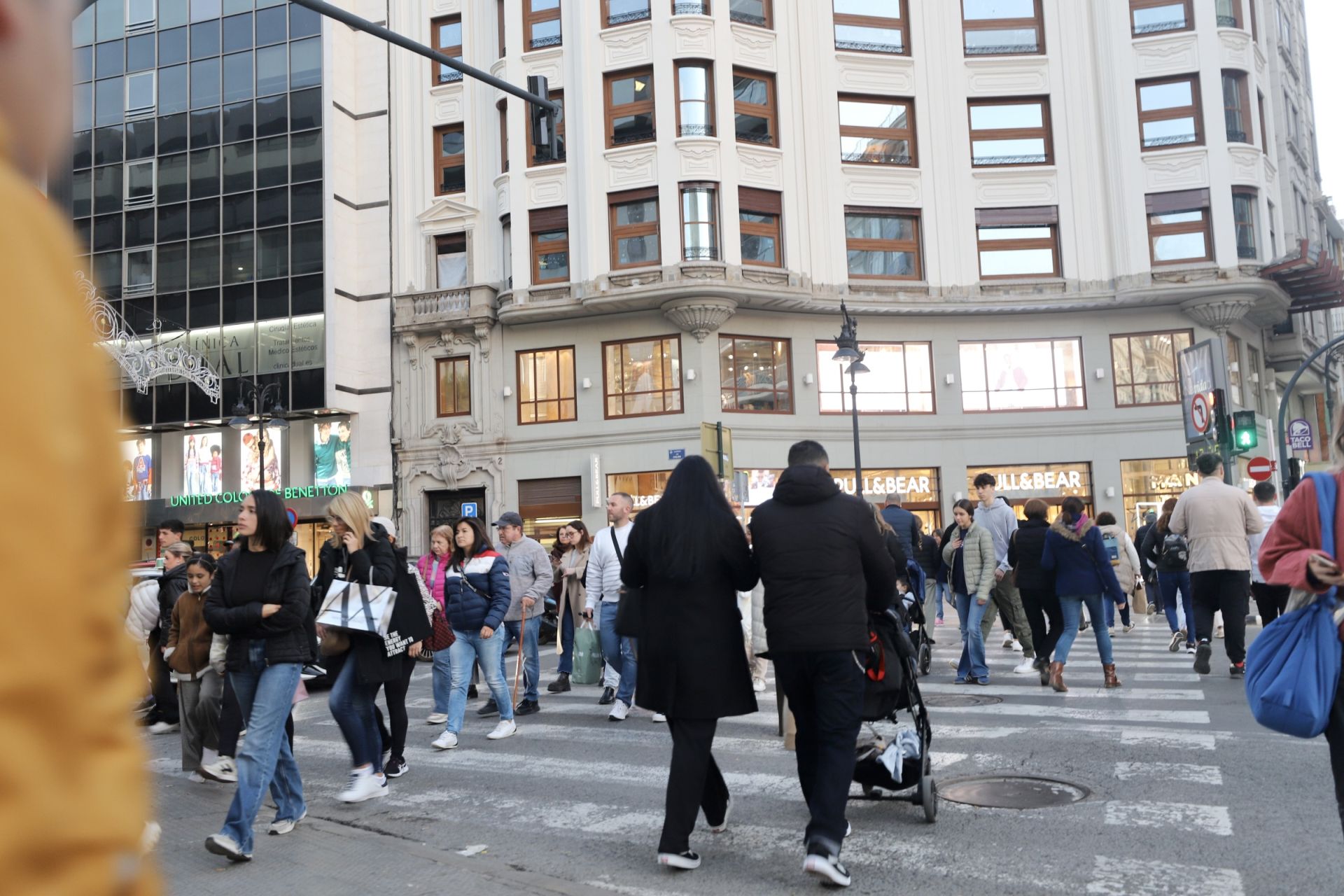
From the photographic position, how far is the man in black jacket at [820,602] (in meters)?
5.62

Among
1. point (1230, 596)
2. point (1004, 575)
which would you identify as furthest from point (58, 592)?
point (1004, 575)

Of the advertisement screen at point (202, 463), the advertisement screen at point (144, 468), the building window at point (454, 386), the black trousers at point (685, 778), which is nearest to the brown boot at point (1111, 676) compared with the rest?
the black trousers at point (685, 778)

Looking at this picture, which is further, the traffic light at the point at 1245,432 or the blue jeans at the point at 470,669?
the traffic light at the point at 1245,432

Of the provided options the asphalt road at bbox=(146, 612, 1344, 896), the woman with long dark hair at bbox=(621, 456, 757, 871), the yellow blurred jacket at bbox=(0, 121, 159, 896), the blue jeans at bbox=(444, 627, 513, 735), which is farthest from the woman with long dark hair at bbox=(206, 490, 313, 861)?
the yellow blurred jacket at bbox=(0, 121, 159, 896)

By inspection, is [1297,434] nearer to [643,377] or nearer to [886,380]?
[886,380]

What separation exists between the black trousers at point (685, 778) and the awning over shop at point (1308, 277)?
30356 millimetres

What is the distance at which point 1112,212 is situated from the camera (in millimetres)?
31125

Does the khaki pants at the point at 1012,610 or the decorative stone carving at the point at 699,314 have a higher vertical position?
the decorative stone carving at the point at 699,314

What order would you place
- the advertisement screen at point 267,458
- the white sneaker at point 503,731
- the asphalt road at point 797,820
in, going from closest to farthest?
the asphalt road at point 797,820
the white sneaker at point 503,731
the advertisement screen at point 267,458

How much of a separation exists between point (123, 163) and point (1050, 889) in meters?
38.0

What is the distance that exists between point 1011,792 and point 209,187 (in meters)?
33.8

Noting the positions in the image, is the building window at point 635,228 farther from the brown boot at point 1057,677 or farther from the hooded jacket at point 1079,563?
the brown boot at point 1057,677

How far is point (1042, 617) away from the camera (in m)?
12.0

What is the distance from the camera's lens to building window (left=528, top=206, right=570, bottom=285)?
101 ft
